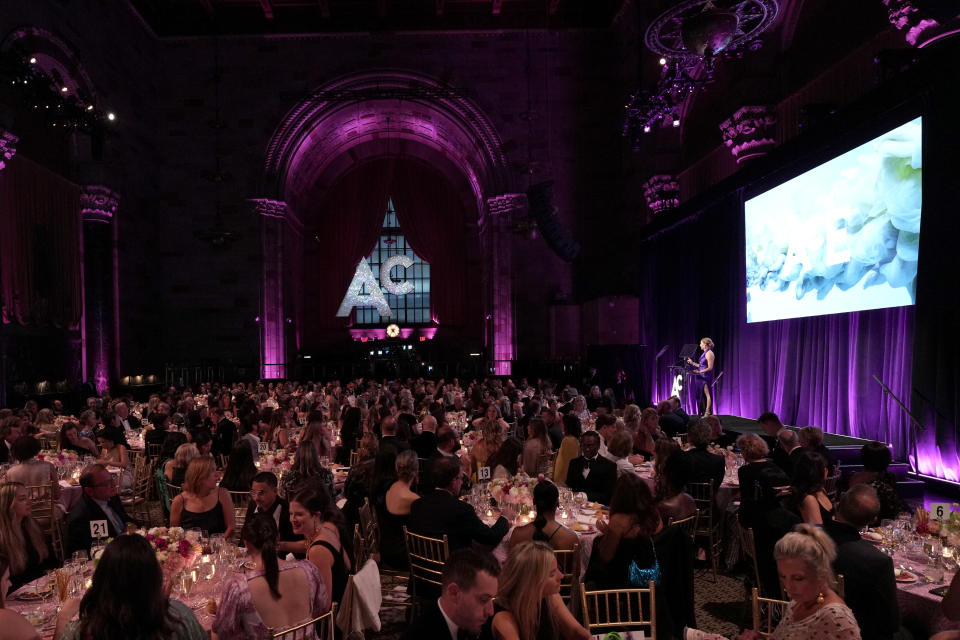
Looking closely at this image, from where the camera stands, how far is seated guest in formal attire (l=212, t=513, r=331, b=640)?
2768mm

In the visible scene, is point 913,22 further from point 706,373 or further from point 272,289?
point 272,289

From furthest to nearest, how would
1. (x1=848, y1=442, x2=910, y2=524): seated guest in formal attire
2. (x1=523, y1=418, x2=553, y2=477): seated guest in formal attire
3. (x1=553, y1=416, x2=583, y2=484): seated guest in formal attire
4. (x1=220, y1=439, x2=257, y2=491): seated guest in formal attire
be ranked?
(x1=523, y1=418, x2=553, y2=477): seated guest in formal attire, (x1=553, y1=416, x2=583, y2=484): seated guest in formal attire, (x1=220, y1=439, x2=257, y2=491): seated guest in formal attire, (x1=848, y1=442, x2=910, y2=524): seated guest in formal attire

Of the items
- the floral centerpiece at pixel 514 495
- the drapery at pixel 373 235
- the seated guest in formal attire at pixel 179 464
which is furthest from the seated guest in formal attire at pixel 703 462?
the drapery at pixel 373 235

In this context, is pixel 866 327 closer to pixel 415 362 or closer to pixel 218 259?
pixel 415 362

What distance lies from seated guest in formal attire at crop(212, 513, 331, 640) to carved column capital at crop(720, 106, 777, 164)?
11786 mm

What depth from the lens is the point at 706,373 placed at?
13.3 m

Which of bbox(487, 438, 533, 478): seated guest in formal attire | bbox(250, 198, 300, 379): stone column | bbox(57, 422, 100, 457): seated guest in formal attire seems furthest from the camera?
bbox(250, 198, 300, 379): stone column

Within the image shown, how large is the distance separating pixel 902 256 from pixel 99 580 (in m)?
8.88

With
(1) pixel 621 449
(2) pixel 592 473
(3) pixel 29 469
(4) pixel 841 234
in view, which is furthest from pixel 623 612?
(4) pixel 841 234

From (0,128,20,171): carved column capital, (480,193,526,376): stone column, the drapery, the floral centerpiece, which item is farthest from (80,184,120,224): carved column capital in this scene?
the floral centerpiece

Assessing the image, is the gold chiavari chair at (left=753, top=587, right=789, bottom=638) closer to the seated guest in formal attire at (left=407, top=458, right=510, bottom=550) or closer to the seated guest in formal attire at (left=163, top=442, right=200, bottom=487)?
the seated guest in formal attire at (left=407, top=458, right=510, bottom=550)

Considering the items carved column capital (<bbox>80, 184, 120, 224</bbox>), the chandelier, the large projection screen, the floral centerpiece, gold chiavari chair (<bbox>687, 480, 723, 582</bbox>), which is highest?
the chandelier

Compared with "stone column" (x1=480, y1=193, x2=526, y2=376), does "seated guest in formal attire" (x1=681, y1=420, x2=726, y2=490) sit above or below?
below

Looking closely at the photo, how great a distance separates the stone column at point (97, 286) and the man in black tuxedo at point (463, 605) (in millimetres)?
18600
